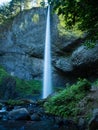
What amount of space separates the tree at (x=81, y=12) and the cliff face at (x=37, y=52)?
19649 mm

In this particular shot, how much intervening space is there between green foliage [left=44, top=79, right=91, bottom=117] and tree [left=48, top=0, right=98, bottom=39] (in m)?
5.87

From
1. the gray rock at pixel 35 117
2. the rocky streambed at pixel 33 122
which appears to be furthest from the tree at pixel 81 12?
the gray rock at pixel 35 117

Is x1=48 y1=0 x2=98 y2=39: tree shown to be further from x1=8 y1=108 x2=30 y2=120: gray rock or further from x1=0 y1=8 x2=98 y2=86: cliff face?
x1=0 y1=8 x2=98 y2=86: cliff face

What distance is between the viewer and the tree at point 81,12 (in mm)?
8969

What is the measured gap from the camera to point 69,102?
55.3 feet

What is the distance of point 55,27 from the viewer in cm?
3391

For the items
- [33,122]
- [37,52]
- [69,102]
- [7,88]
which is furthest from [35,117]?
[37,52]

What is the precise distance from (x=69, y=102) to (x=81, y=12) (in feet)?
27.2

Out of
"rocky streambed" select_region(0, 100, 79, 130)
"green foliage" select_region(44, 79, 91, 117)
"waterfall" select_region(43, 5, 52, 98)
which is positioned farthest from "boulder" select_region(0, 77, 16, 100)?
"rocky streambed" select_region(0, 100, 79, 130)

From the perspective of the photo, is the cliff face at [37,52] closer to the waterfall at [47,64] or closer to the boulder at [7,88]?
the waterfall at [47,64]

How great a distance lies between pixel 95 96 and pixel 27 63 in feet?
67.9

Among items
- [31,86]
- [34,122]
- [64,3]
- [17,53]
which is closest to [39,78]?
[31,86]

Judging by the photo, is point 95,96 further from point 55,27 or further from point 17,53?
point 17,53

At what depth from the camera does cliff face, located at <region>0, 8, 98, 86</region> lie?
102 feet
